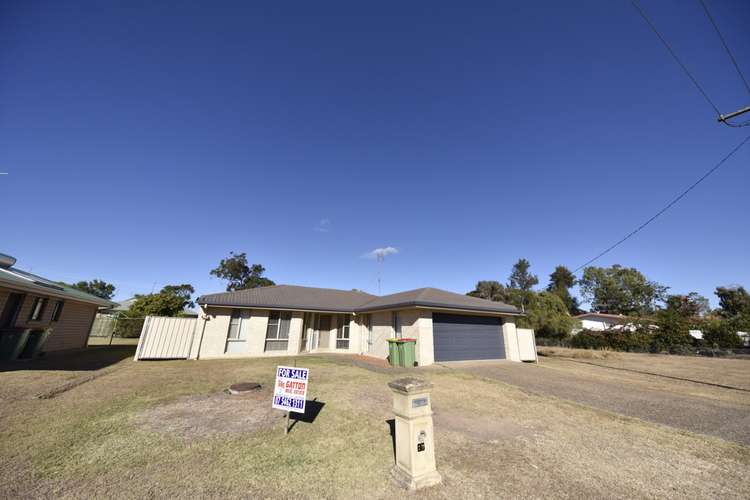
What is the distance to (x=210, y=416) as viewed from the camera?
5.41 m

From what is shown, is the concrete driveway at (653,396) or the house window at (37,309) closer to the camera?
the concrete driveway at (653,396)

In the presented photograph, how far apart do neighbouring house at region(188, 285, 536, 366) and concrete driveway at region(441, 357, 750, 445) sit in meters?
2.46

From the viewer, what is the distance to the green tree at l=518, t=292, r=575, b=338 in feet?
86.9

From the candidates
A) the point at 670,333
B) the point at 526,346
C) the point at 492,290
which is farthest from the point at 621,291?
the point at 526,346

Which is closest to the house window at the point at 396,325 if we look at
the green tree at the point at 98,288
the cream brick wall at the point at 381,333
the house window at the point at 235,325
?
the cream brick wall at the point at 381,333

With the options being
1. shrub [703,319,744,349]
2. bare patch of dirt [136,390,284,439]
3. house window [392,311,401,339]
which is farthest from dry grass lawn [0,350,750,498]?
shrub [703,319,744,349]

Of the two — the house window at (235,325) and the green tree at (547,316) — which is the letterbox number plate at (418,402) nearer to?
the house window at (235,325)

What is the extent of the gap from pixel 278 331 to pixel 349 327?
15.5 ft

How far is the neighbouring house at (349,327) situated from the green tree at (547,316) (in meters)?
12.3

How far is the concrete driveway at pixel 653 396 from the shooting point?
18.4 ft

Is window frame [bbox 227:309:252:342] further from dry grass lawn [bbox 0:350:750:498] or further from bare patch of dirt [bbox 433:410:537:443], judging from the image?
bare patch of dirt [bbox 433:410:537:443]

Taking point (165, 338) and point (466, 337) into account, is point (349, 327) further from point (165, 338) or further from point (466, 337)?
point (165, 338)

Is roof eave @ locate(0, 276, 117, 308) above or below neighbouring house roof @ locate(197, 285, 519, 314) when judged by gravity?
below

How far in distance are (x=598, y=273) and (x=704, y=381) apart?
5455cm
